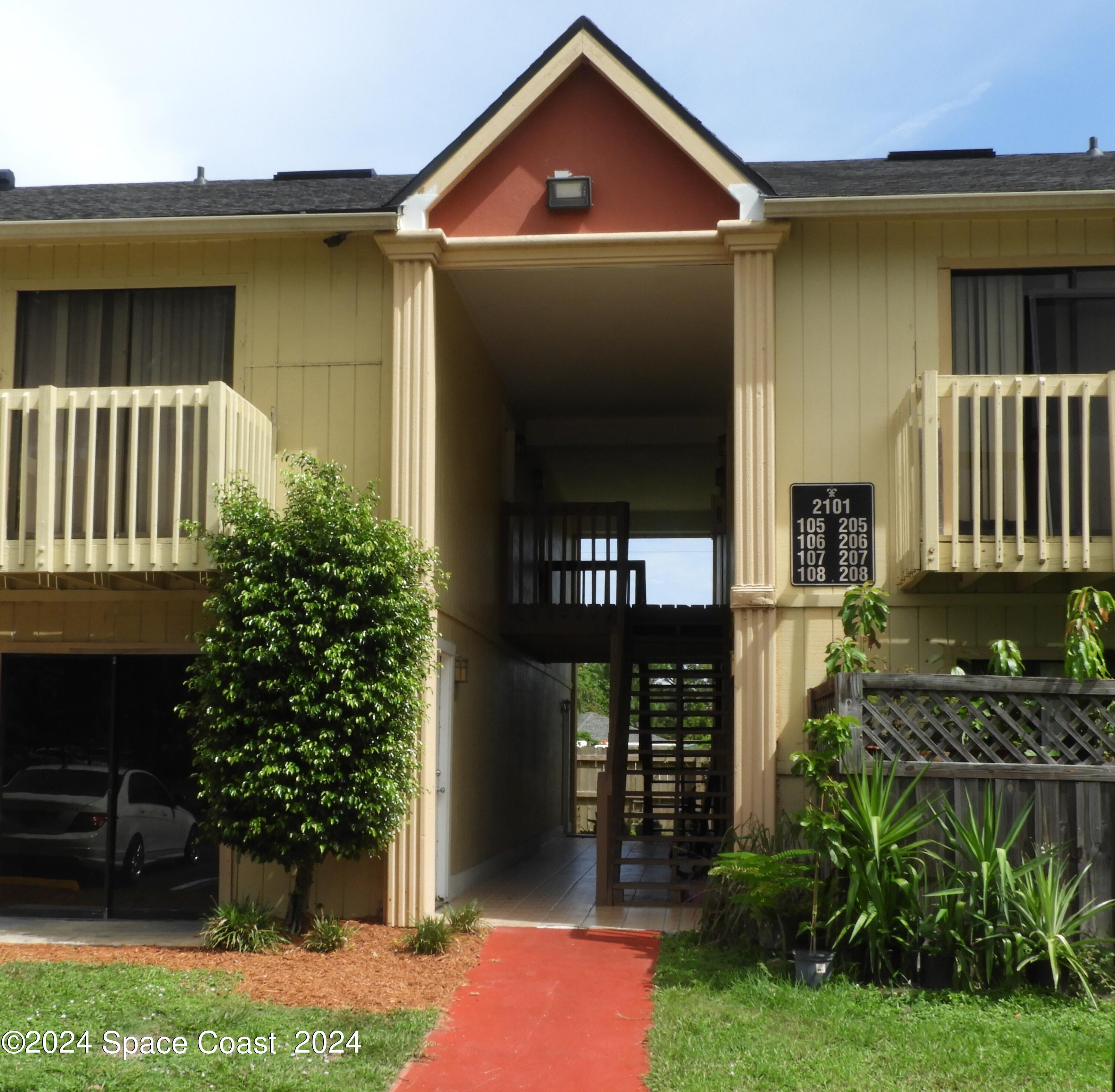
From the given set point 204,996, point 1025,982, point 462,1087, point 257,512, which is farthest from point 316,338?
point 1025,982

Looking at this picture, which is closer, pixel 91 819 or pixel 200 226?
pixel 200 226

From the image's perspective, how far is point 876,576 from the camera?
952 cm

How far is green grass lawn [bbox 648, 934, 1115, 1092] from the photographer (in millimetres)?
5938

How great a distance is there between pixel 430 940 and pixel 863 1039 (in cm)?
310

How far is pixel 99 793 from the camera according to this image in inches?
396

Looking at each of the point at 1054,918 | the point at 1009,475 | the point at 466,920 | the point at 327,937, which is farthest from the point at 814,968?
the point at 1009,475

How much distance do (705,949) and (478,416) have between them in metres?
6.23

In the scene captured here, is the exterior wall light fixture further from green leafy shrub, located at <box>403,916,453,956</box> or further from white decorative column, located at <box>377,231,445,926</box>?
green leafy shrub, located at <box>403,916,453,956</box>

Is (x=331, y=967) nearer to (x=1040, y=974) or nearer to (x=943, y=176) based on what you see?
(x=1040, y=974)

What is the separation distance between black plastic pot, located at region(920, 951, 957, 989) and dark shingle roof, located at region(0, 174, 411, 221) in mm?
6646

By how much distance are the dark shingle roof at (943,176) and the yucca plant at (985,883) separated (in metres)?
4.64

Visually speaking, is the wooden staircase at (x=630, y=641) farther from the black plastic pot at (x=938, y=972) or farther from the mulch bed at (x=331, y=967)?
the black plastic pot at (x=938, y=972)

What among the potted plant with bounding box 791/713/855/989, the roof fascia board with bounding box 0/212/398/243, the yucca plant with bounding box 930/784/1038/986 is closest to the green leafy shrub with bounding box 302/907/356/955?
the potted plant with bounding box 791/713/855/989

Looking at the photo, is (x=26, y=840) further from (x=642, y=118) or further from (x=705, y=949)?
(x=642, y=118)
